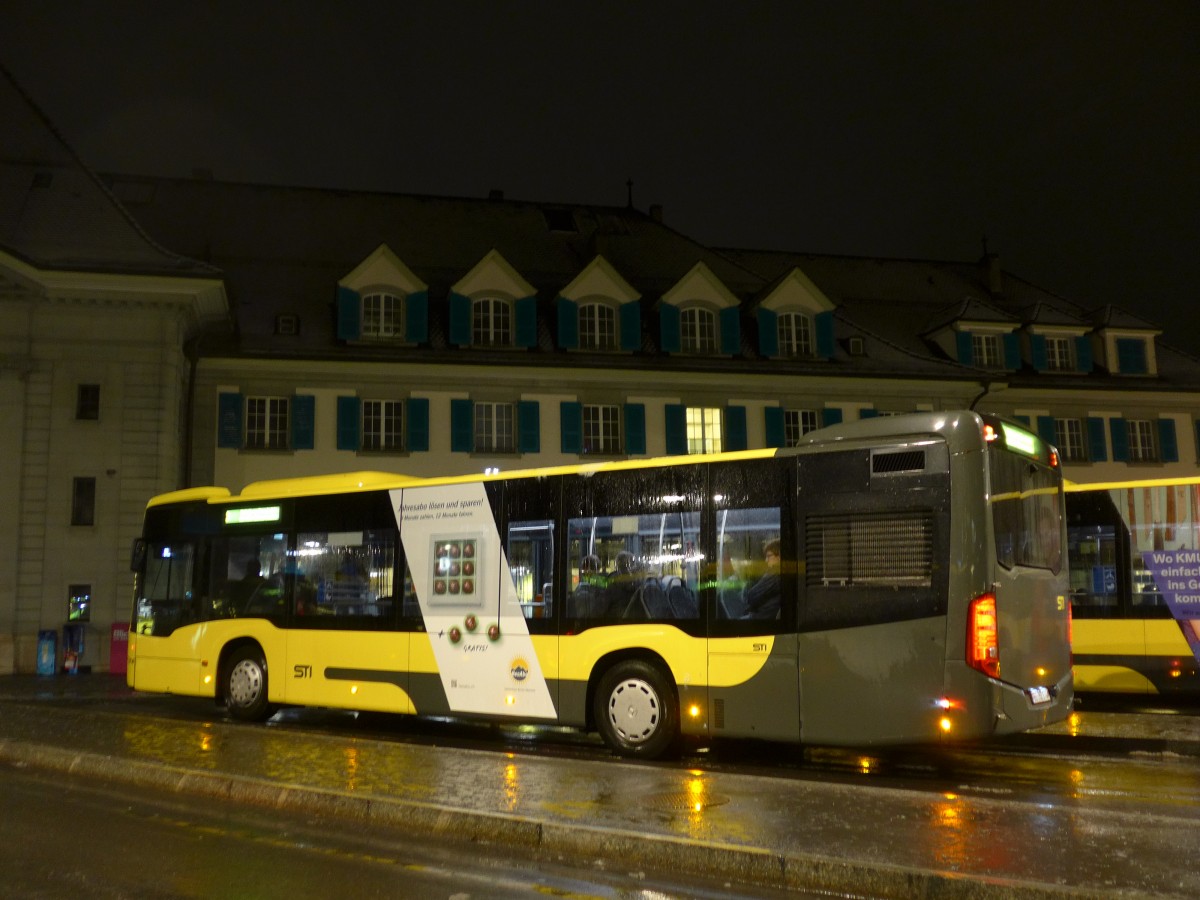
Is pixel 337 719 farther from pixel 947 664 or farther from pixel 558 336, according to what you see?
pixel 558 336

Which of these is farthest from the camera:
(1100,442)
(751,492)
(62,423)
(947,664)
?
(1100,442)

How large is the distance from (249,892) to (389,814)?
2.02 m

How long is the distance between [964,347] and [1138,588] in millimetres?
21245

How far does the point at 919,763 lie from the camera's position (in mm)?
11672

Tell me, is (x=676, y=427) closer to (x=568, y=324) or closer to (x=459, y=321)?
(x=568, y=324)

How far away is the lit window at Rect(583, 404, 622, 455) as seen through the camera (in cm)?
3153

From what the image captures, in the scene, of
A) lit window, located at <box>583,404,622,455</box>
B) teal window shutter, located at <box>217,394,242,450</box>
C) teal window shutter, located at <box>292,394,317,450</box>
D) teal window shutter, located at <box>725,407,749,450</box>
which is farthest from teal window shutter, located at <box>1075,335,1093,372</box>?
teal window shutter, located at <box>217,394,242,450</box>

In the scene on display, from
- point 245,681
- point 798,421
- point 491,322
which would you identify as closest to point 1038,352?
point 798,421

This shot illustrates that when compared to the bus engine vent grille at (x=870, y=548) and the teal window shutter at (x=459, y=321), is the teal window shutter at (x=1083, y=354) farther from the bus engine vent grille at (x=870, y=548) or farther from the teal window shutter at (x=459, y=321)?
the bus engine vent grille at (x=870, y=548)

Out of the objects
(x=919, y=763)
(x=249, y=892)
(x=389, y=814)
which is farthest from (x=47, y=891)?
(x=919, y=763)

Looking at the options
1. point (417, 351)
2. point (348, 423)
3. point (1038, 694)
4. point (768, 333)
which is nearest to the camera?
point (1038, 694)

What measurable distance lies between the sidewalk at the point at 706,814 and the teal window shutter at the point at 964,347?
2571 centimetres

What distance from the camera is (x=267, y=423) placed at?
2984 cm

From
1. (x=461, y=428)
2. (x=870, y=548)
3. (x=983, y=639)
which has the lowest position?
(x=983, y=639)
